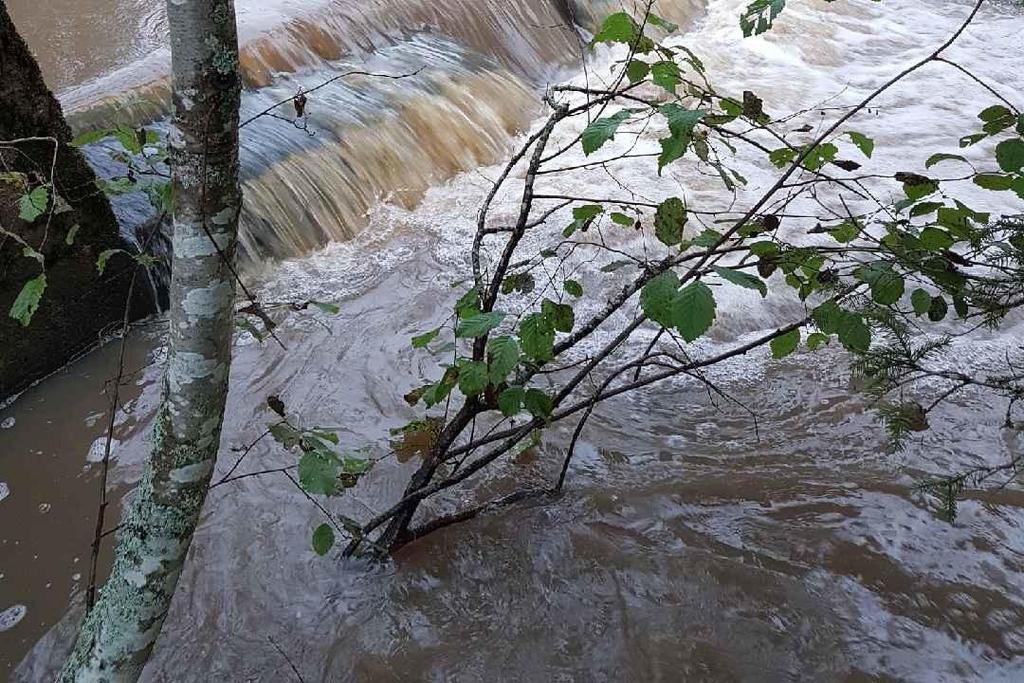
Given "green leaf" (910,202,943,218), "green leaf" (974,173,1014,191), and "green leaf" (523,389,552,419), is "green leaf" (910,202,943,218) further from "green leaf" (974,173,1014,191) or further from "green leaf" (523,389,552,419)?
"green leaf" (523,389,552,419)

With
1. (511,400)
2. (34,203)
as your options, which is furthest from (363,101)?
(511,400)

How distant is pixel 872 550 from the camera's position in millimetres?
2930

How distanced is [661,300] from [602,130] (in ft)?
1.25

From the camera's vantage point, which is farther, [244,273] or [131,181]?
[244,273]

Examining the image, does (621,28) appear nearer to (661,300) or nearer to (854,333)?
(661,300)

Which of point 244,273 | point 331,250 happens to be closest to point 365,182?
point 331,250

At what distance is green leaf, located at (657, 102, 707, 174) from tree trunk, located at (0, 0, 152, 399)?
2.73 m

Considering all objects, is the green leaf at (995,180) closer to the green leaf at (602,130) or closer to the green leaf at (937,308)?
the green leaf at (937,308)

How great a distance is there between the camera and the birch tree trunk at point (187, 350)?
4.60 ft

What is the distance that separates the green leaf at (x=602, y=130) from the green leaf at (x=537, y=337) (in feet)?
1.47

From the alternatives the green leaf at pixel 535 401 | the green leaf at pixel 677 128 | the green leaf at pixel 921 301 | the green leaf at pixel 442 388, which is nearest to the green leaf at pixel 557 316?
the green leaf at pixel 535 401

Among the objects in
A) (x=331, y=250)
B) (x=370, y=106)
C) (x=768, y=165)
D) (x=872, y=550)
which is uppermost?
(x=370, y=106)

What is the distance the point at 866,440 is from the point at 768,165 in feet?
12.0

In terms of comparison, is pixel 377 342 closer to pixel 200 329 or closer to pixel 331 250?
pixel 331 250
